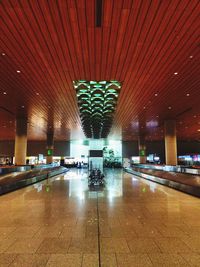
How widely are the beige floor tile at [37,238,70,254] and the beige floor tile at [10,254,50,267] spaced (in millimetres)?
213

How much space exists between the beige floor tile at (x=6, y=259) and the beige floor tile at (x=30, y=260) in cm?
7

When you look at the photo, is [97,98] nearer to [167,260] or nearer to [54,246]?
[54,246]

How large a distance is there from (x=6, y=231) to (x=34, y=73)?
7.85 m

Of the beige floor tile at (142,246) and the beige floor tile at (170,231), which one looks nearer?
the beige floor tile at (142,246)

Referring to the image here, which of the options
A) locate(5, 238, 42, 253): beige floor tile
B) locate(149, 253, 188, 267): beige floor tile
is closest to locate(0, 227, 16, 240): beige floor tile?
locate(5, 238, 42, 253): beige floor tile

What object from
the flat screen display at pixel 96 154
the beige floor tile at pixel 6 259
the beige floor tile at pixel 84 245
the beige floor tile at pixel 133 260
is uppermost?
the flat screen display at pixel 96 154

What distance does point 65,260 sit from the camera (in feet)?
11.8

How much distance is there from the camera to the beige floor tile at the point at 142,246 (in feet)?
13.0

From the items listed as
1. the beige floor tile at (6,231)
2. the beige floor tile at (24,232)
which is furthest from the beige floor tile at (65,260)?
the beige floor tile at (6,231)

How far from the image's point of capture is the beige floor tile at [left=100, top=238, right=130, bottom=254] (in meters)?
4.00

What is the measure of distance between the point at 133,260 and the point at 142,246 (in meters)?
0.68

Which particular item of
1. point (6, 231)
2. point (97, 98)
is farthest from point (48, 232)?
point (97, 98)

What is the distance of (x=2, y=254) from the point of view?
3873mm

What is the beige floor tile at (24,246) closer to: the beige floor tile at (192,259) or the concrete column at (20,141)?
the beige floor tile at (192,259)
